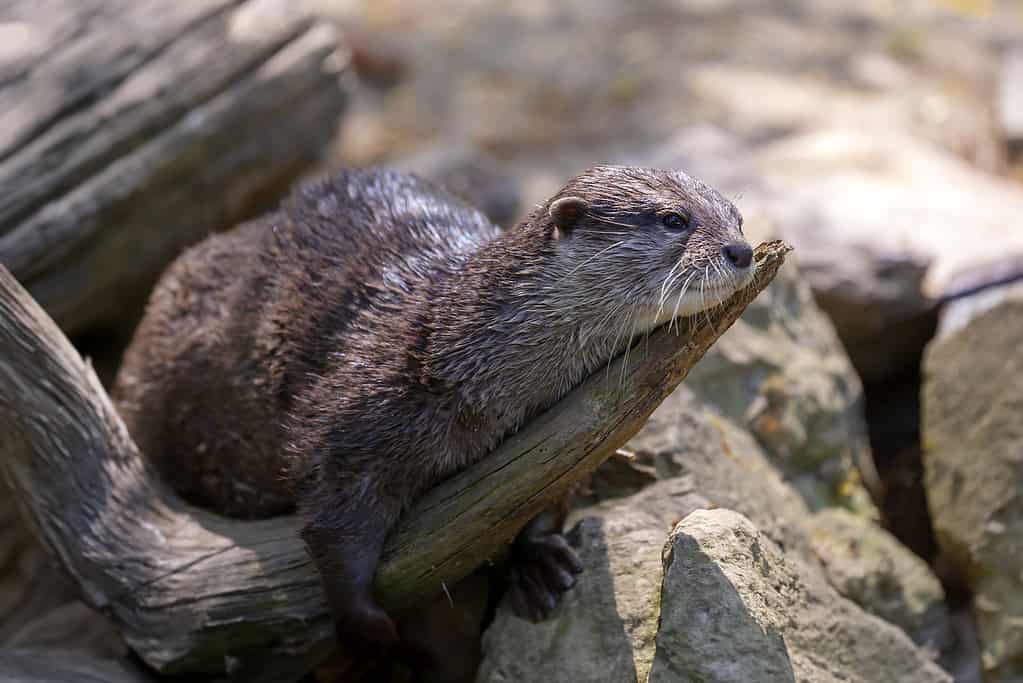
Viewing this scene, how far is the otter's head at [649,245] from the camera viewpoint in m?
2.57

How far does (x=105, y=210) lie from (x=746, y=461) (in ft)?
8.14

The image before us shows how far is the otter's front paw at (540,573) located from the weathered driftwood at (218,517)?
0.13 metres

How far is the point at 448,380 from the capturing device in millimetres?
2752

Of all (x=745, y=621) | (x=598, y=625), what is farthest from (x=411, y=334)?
(x=745, y=621)

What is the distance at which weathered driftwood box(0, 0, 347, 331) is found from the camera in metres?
3.78

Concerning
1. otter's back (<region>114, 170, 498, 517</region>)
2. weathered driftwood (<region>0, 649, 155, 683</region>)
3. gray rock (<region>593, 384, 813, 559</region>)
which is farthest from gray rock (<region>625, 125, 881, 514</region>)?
weathered driftwood (<region>0, 649, 155, 683</region>)

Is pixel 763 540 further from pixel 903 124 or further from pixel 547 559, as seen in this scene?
pixel 903 124

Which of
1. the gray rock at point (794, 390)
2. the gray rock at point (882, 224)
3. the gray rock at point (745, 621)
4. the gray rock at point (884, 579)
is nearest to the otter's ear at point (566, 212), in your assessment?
the gray rock at point (745, 621)

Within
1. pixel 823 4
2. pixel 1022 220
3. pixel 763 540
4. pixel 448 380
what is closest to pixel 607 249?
pixel 448 380

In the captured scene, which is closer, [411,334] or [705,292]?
[705,292]

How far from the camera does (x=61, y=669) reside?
3053mm

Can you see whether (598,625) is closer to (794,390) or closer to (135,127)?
(794,390)

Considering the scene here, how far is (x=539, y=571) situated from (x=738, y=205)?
278cm

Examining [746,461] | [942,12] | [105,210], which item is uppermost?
[105,210]
